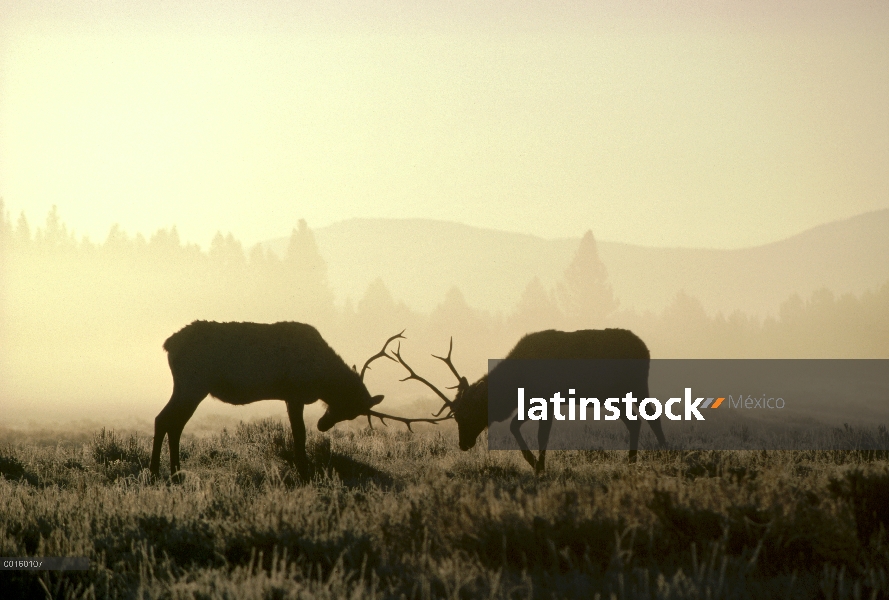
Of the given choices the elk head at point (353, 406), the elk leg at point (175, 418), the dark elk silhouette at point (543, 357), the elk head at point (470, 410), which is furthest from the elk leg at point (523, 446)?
the elk leg at point (175, 418)

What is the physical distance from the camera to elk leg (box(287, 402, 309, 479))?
1214 centimetres

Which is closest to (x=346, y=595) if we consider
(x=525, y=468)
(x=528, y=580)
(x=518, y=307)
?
(x=528, y=580)

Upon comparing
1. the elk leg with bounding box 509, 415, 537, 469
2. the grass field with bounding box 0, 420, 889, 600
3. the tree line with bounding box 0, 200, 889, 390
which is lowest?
the grass field with bounding box 0, 420, 889, 600

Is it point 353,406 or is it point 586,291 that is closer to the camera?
point 353,406

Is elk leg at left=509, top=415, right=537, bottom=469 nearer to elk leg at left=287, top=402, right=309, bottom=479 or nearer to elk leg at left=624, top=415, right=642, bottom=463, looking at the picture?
elk leg at left=624, top=415, right=642, bottom=463

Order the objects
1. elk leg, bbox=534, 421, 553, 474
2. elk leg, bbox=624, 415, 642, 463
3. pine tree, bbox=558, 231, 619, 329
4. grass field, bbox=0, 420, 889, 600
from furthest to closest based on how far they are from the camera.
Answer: pine tree, bbox=558, 231, 619, 329 → elk leg, bbox=624, 415, 642, 463 → elk leg, bbox=534, 421, 553, 474 → grass field, bbox=0, 420, 889, 600

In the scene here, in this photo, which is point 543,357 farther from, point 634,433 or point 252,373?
point 252,373

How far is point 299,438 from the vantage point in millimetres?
12484

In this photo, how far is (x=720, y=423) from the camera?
21984 millimetres

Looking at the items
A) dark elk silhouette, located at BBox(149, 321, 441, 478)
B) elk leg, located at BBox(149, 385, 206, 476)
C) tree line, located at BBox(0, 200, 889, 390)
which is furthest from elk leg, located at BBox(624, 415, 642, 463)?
tree line, located at BBox(0, 200, 889, 390)

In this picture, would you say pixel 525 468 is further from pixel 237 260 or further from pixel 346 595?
pixel 237 260

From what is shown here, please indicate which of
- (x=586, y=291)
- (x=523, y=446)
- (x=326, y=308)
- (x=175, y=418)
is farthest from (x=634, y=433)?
(x=326, y=308)

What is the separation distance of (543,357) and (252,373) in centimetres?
435

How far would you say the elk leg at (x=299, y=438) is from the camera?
12.1 meters
